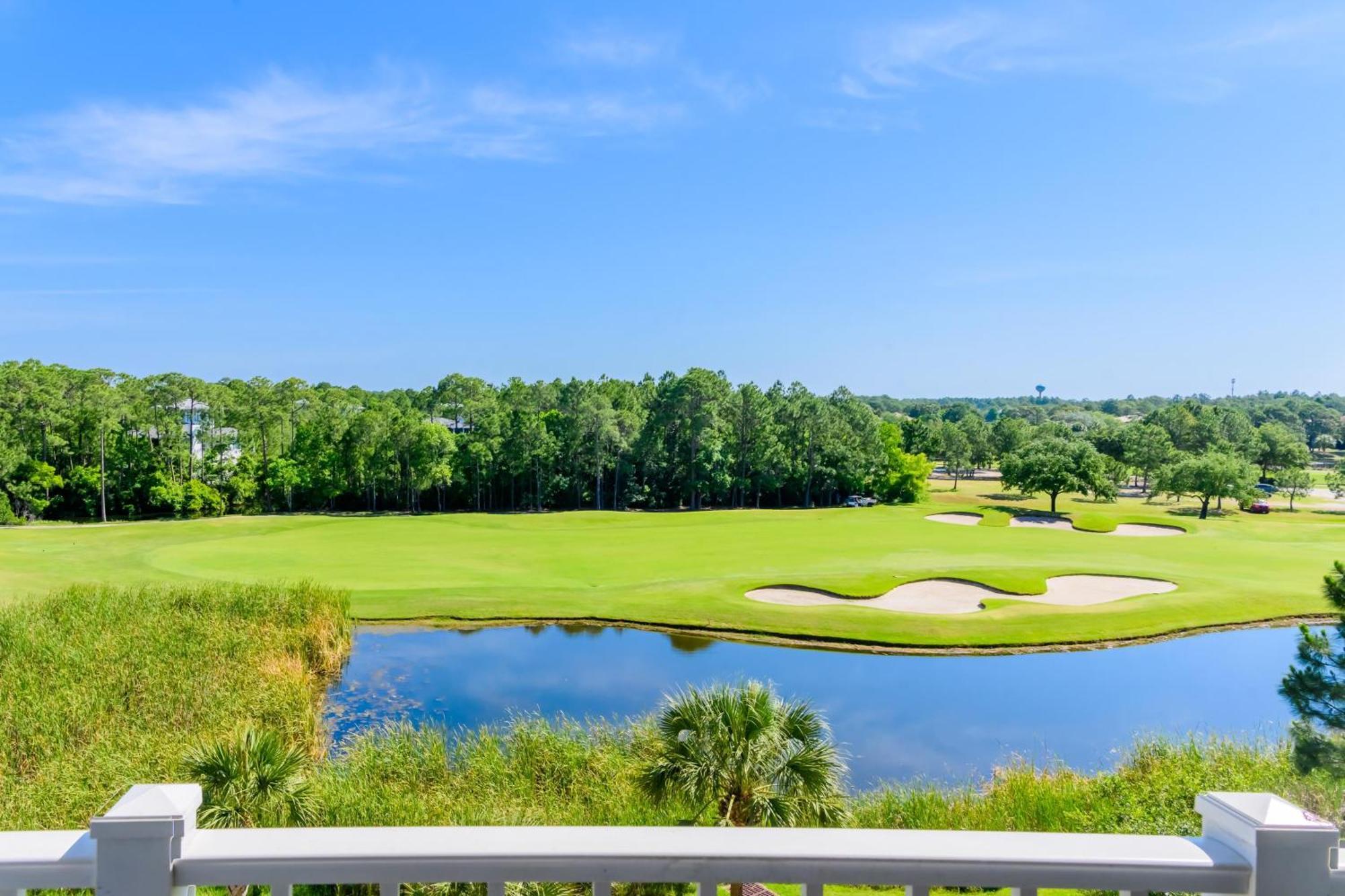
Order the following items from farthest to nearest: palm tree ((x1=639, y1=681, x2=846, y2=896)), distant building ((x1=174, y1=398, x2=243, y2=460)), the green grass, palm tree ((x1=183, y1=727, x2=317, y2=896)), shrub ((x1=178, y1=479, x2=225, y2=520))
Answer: distant building ((x1=174, y1=398, x2=243, y2=460)) < shrub ((x1=178, y1=479, x2=225, y2=520)) < the green grass < palm tree ((x1=183, y1=727, x2=317, y2=896)) < palm tree ((x1=639, y1=681, x2=846, y2=896))

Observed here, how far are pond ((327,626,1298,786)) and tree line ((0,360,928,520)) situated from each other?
30927 mm

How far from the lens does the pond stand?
14961mm

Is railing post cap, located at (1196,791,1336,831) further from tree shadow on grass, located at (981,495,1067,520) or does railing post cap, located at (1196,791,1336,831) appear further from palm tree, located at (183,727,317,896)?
tree shadow on grass, located at (981,495,1067,520)

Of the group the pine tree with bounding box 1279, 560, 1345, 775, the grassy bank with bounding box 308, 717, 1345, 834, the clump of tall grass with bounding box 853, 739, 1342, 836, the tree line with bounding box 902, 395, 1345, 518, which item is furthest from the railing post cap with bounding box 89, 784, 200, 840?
the tree line with bounding box 902, 395, 1345, 518

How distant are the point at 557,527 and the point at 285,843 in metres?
39.1

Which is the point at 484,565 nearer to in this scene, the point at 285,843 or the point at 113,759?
the point at 113,759

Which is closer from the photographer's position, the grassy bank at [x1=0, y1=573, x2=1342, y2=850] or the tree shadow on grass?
the grassy bank at [x1=0, y1=573, x2=1342, y2=850]

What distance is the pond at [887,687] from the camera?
14961 millimetres

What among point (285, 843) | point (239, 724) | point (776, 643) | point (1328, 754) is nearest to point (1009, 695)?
point (776, 643)

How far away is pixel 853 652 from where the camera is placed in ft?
67.0

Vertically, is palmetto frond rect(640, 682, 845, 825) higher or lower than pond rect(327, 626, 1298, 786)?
higher

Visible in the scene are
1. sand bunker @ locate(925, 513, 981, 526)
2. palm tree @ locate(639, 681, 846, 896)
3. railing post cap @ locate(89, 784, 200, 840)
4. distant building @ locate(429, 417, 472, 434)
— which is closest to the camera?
railing post cap @ locate(89, 784, 200, 840)

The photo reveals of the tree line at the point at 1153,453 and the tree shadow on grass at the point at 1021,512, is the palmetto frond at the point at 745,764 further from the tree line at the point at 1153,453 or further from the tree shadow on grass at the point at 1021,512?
the tree line at the point at 1153,453

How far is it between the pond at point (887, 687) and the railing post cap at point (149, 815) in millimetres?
12716
